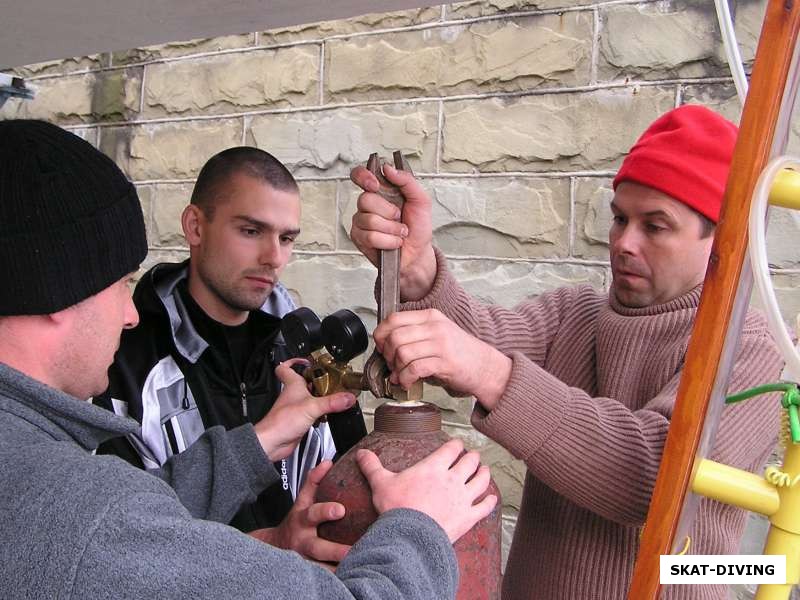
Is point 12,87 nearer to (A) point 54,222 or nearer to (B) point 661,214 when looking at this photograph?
(A) point 54,222

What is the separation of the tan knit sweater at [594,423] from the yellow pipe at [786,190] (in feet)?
1.64

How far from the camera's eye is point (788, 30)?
2.45ft

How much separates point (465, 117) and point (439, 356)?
182 centimetres

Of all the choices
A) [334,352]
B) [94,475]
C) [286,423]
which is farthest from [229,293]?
[94,475]

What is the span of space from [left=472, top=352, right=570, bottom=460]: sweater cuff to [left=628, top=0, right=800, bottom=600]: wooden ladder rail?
44cm

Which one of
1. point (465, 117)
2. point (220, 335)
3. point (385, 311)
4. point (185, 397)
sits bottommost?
point (185, 397)

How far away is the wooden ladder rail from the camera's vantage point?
0.76m

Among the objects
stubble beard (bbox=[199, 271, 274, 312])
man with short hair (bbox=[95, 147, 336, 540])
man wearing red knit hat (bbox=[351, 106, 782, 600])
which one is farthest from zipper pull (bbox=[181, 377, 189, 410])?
man wearing red knit hat (bbox=[351, 106, 782, 600])

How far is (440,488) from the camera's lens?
1084 millimetres

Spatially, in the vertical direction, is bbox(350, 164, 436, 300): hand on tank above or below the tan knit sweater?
above

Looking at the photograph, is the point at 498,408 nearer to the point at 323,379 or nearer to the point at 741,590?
the point at 323,379

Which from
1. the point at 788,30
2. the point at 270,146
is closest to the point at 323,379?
the point at 788,30

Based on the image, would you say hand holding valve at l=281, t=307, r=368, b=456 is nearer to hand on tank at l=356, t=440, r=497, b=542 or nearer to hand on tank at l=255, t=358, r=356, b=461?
hand on tank at l=255, t=358, r=356, b=461

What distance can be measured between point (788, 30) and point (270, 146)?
2727 millimetres
